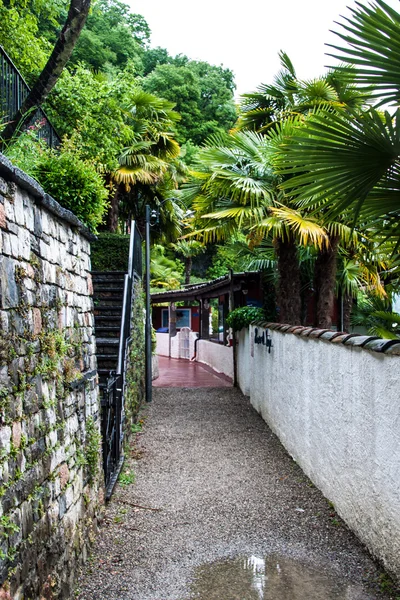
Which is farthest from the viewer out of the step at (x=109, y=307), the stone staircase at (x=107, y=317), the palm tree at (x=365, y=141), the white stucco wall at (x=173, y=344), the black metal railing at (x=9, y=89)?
the white stucco wall at (x=173, y=344)

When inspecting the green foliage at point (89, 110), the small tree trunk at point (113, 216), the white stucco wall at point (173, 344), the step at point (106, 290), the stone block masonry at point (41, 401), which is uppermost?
the green foliage at point (89, 110)

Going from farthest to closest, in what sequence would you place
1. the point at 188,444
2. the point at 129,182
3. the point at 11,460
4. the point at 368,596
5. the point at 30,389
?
the point at 129,182, the point at 188,444, the point at 368,596, the point at 30,389, the point at 11,460

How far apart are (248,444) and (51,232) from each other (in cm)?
548

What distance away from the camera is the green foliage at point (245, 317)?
12.2 m

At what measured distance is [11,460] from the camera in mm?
2686

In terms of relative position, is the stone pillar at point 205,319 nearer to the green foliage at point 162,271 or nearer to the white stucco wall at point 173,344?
the white stucco wall at point 173,344

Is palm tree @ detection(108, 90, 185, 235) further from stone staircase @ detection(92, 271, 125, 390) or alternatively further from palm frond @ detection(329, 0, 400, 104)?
palm frond @ detection(329, 0, 400, 104)

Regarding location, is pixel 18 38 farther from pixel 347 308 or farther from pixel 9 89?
pixel 347 308

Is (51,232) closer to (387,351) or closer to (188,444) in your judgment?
(387,351)

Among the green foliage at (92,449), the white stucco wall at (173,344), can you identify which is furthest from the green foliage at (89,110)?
the white stucco wall at (173,344)

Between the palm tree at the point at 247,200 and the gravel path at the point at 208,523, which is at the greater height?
the palm tree at the point at 247,200

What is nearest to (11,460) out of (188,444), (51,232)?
(51,232)

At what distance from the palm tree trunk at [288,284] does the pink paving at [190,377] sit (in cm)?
554

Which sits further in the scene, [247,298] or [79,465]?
[247,298]
